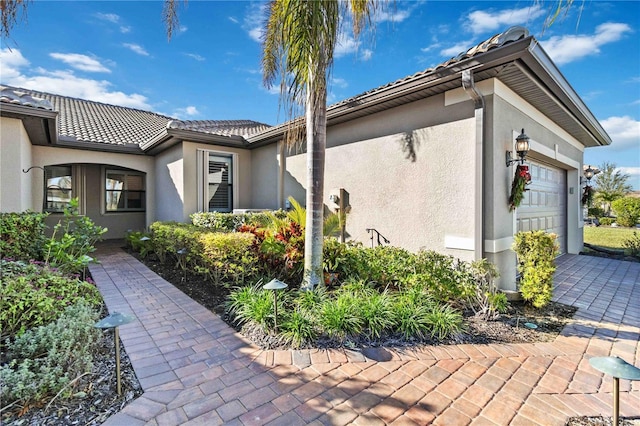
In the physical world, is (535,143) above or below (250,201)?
above

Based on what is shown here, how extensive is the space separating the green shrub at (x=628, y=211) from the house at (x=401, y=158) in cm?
1089

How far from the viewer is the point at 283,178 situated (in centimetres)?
1052

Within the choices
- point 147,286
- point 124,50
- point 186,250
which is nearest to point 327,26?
point 186,250

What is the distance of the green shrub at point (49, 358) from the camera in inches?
108

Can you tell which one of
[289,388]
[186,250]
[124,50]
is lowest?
[289,388]

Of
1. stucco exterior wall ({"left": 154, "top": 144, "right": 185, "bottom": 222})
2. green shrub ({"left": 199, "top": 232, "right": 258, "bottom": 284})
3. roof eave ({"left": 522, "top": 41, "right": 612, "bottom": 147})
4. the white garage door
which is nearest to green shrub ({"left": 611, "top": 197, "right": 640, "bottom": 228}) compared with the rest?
the white garage door

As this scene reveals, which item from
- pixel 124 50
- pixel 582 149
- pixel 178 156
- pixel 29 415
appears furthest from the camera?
pixel 582 149

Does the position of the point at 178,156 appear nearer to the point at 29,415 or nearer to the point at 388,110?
the point at 388,110

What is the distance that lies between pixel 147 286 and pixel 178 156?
5.31m

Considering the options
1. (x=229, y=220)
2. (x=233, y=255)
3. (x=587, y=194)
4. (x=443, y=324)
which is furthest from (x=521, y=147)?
(x=587, y=194)

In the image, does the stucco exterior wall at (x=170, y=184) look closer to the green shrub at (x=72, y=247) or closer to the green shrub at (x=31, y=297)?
the green shrub at (x=72, y=247)

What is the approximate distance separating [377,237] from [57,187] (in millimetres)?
13558

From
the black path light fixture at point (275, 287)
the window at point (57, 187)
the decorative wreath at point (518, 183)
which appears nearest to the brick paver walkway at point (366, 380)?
the black path light fixture at point (275, 287)

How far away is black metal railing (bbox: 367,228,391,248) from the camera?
24.2 ft
